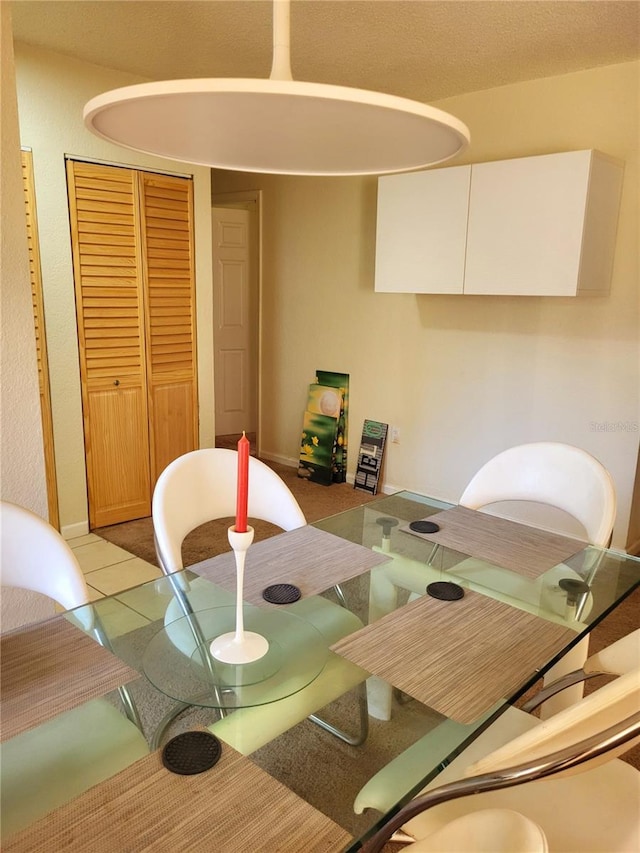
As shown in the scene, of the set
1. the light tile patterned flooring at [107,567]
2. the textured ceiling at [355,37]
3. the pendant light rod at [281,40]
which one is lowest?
the light tile patterned flooring at [107,567]

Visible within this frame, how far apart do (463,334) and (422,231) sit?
643mm

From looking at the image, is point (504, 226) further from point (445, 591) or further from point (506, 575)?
point (445, 591)

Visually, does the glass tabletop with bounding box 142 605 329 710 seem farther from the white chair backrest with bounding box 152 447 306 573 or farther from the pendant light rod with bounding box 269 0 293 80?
the pendant light rod with bounding box 269 0 293 80

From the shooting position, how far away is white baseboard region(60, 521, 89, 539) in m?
3.34

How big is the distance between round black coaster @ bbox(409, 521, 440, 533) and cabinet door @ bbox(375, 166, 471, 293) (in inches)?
71.7

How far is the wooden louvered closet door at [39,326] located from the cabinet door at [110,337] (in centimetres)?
18

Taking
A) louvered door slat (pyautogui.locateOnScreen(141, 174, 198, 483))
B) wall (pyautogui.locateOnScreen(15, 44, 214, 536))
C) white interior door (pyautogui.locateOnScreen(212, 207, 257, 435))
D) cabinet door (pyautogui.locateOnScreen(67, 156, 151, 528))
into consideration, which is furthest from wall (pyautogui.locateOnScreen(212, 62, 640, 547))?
cabinet door (pyautogui.locateOnScreen(67, 156, 151, 528))

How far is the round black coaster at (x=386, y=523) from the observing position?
1.83 m

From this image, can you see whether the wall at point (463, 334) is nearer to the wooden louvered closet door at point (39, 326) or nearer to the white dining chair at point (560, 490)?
the white dining chair at point (560, 490)

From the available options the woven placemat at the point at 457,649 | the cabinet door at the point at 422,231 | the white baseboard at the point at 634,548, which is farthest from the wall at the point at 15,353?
the white baseboard at the point at 634,548

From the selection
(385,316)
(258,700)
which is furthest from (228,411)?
(258,700)

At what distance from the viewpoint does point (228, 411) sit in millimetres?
5422

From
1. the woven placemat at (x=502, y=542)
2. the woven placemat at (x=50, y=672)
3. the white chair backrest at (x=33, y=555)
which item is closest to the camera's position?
A: the woven placemat at (x=50, y=672)

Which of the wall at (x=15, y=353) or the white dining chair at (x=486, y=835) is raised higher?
the wall at (x=15, y=353)
